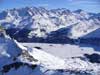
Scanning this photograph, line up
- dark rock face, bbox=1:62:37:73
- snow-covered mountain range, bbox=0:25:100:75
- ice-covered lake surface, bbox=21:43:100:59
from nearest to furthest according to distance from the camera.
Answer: snow-covered mountain range, bbox=0:25:100:75 → dark rock face, bbox=1:62:37:73 → ice-covered lake surface, bbox=21:43:100:59

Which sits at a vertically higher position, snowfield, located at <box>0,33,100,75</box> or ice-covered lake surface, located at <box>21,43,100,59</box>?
snowfield, located at <box>0,33,100,75</box>

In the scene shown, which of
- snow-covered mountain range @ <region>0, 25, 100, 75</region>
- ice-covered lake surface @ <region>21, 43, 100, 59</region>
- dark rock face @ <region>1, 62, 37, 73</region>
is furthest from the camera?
ice-covered lake surface @ <region>21, 43, 100, 59</region>

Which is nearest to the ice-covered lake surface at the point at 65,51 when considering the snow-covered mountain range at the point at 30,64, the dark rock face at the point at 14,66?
the snow-covered mountain range at the point at 30,64

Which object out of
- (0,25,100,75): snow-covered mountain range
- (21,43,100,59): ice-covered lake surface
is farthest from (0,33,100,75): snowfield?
(21,43,100,59): ice-covered lake surface

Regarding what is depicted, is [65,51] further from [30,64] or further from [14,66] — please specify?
[14,66]

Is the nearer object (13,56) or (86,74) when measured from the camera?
(86,74)

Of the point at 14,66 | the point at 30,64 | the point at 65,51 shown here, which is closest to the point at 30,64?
the point at 30,64

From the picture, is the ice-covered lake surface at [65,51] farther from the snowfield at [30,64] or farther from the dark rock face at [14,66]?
the dark rock face at [14,66]

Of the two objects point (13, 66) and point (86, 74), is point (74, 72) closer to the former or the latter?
point (86, 74)

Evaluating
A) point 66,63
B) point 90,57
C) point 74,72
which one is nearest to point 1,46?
point 66,63

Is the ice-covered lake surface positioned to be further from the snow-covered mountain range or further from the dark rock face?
the dark rock face

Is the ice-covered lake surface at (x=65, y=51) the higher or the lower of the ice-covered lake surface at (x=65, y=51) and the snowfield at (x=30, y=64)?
the lower
